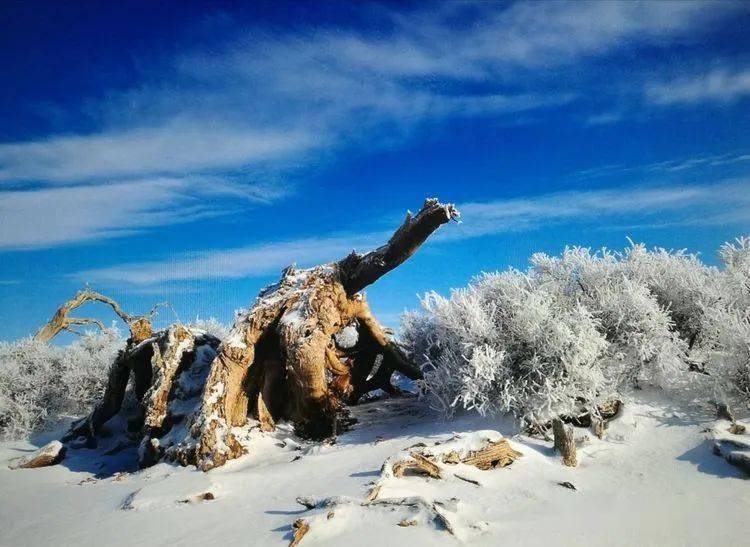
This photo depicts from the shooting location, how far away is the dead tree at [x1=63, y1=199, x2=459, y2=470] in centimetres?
877

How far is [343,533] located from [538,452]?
11.1 feet

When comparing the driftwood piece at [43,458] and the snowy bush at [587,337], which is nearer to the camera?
the snowy bush at [587,337]

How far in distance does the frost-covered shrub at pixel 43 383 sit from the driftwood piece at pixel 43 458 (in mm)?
4092

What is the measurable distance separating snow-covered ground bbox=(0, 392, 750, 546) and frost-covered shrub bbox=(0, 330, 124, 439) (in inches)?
233

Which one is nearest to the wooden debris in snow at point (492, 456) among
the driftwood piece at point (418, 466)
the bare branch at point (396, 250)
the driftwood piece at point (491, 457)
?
the driftwood piece at point (491, 457)

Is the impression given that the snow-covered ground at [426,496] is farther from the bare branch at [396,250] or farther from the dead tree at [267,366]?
A: the bare branch at [396,250]

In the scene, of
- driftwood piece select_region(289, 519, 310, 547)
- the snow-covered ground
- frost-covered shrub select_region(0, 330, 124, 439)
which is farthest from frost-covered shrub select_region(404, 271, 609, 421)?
frost-covered shrub select_region(0, 330, 124, 439)

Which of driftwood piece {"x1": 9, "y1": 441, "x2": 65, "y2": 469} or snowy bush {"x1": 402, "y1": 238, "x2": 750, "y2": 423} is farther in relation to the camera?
driftwood piece {"x1": 9, "y1": 441, "x2": 65, "y2": 469}

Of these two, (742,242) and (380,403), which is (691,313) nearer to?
(742,242)

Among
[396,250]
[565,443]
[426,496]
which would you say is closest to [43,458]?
[396,250]

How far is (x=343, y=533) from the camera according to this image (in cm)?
497

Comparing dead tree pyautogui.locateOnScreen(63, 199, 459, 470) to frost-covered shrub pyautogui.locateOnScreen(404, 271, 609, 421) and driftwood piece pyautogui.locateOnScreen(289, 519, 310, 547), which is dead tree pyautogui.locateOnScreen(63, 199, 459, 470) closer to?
frost-covered shrub pyautogui.locateOnScreen(404, 271, 609, 421)

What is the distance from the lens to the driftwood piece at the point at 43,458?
9.76 metres

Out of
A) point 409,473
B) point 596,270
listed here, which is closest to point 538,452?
point 409,473
